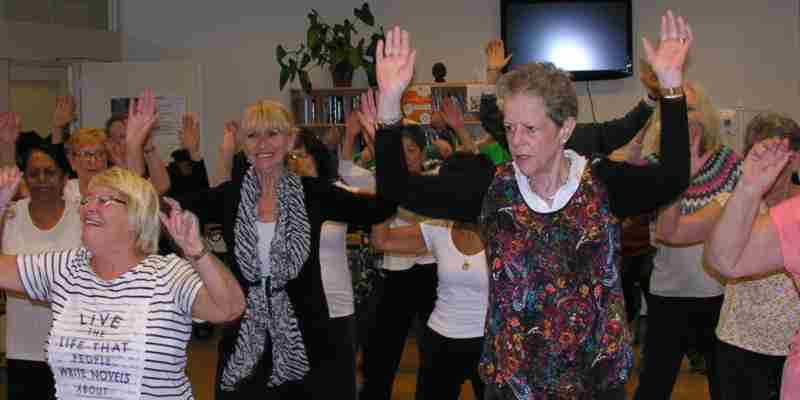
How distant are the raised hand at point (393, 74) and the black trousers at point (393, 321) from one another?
2498 mm

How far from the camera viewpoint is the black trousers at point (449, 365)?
4.08 meters

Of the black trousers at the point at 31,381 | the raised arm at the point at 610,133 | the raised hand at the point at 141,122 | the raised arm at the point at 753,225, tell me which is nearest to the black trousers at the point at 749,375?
the raised arm at the point at 753,225

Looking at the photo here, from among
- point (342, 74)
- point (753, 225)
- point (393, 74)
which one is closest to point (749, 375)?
point (753, 225)

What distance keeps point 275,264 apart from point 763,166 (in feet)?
5.62

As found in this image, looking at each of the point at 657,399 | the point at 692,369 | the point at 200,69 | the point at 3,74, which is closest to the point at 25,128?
the point at 3,74

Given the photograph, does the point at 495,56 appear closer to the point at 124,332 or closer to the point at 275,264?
the point at 275,264

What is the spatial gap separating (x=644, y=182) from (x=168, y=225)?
1254mm

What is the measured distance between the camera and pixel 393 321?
5137 mm

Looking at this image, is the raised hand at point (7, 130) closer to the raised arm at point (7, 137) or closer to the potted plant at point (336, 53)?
the raised arm at point (7, 137)

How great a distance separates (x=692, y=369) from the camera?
7.02 m

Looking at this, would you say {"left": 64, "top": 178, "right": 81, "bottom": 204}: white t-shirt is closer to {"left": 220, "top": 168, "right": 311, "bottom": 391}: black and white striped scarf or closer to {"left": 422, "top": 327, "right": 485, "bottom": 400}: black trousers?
{"left": 220, "top": 168, "right": 311, "bottom": 391}: black and white striped scarf

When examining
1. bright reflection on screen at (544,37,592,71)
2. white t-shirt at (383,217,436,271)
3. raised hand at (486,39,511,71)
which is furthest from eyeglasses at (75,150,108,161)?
bright reflection on screen at (544,37,592,71)

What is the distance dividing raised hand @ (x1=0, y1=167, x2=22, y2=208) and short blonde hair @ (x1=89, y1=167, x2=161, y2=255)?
260 mm

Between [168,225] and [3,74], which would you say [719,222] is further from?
[3,74]
